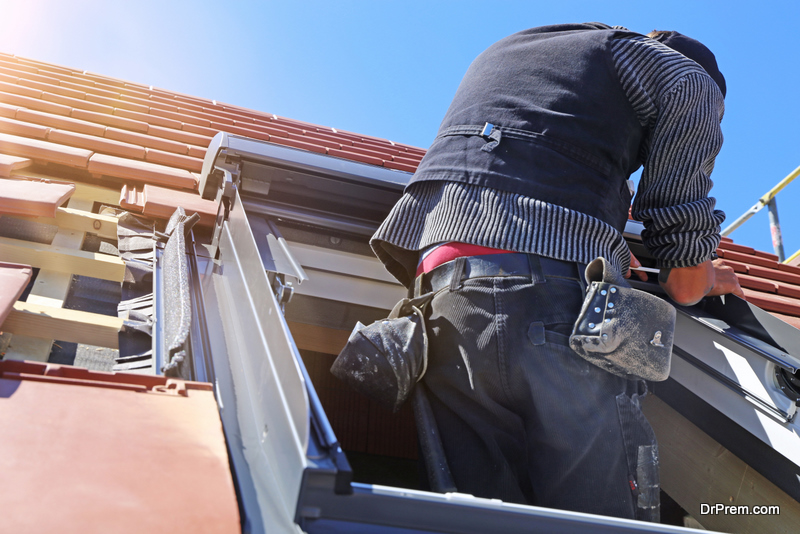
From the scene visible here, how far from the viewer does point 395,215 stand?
1678 mm

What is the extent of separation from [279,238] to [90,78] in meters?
3.33

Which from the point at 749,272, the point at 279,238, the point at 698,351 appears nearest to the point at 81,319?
the point at 279,238

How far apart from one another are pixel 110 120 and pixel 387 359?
235cm

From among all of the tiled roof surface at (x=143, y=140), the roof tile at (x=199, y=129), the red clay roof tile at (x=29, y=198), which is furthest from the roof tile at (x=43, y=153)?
the roof tile at (x=199, y=129)

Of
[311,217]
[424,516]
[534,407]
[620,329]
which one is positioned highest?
[311,217]

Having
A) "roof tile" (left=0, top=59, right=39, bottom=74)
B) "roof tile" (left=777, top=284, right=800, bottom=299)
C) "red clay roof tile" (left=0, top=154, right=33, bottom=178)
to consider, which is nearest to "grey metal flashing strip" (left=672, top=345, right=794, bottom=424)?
"roof tile" (left=777, top=284, right=800, bottom=299)

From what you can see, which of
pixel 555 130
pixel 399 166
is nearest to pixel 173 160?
pixel 399 166

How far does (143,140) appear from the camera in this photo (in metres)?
2.80

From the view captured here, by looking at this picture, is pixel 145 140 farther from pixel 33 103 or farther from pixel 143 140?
pixel 33 103

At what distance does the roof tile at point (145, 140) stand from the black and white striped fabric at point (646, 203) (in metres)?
1.64

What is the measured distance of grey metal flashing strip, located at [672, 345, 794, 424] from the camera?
172 centimetres

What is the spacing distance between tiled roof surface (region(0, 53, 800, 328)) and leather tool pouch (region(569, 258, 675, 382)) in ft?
4.67

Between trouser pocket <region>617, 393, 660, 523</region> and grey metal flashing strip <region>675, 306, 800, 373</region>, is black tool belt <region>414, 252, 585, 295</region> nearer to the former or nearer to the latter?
trouser pocket <region>617, 393, 660, 523</region>

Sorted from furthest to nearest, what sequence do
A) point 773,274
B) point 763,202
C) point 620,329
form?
point 763,202, point 773,274, point 620,329
